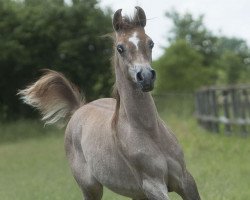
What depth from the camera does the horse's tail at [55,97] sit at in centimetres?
901

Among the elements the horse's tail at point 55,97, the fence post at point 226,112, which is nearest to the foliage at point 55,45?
the fence post at point 226,112

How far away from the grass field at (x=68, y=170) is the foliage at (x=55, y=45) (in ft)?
18.0

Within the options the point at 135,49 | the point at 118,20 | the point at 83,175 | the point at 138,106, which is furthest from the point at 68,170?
the point at 135,49

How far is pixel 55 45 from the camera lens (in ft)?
99.6

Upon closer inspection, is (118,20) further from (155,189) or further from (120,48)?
(155,189)

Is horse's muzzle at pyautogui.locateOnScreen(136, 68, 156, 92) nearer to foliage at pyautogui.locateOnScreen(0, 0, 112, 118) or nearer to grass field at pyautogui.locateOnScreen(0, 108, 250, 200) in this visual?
grass field at pyautogui.locateOnScreen(0, 108, 250, 200)

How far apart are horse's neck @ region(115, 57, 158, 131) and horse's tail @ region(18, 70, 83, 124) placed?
9.28 feet

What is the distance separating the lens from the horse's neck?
20.3 feet

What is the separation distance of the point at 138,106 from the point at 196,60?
176 feet

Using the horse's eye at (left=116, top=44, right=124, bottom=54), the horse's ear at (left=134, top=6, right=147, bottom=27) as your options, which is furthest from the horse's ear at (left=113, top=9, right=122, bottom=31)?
the horse's eye at (left=116, top=44, right=124, bottom=54)

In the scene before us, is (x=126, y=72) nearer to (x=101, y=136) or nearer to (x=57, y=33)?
(x=101, y=136)

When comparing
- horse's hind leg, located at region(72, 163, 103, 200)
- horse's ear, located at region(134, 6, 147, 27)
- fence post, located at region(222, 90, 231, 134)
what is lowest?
fence post, located at region(222, 90, 231, 134)

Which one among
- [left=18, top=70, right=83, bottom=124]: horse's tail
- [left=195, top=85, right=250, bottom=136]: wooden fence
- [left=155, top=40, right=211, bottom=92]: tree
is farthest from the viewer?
[left=155, top=40, right=211, bottom=92]: tree

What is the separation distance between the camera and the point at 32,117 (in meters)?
29.6
